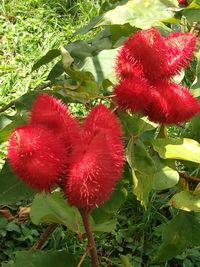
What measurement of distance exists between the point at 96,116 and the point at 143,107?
0.14 m

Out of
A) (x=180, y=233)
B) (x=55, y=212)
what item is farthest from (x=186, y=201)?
(x=55, y=212)

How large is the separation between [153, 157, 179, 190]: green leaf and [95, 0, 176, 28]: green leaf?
0.40 m

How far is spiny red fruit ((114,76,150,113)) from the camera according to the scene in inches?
44.5

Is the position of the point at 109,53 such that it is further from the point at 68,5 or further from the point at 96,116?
the point at 68,5

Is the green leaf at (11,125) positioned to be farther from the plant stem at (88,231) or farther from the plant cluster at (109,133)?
the plant stem at (88,231)

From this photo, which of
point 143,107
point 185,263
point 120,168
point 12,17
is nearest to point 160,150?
point 143,107

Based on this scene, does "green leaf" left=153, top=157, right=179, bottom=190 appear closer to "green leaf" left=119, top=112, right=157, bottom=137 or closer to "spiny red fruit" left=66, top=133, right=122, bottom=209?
"green leaf" left=119, top=112, right=157, bottom=137

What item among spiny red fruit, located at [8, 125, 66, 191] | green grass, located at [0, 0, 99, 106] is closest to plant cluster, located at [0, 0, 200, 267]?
spiny red fruit, located at [8, 125, 66, 191]

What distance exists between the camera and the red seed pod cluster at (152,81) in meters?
1.14

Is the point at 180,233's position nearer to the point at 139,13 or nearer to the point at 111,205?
the point at 111,205

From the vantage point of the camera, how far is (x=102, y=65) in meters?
1.37

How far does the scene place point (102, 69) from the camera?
137 cm

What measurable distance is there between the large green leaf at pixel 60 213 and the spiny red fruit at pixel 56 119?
36cm

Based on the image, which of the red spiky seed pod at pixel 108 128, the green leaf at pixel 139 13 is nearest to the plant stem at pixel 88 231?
the red spiky seed pod at pixel 108 128
